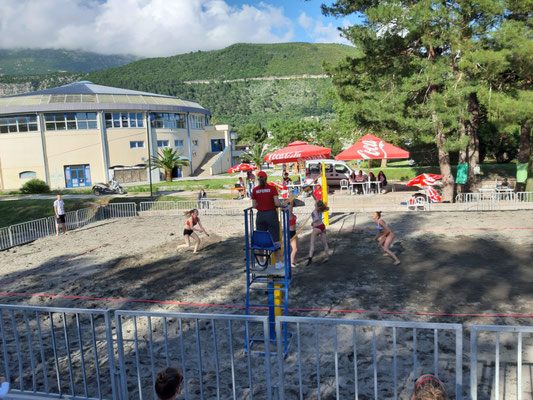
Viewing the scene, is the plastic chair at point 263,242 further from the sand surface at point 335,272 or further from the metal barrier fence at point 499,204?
the metal barrier fence at point 499,204

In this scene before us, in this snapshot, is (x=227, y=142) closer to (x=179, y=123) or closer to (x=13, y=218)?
(x=179, y=123)

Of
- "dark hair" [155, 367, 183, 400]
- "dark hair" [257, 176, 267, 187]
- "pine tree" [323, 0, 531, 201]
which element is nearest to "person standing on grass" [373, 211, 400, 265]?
"dark hair" [257, 176, 267, 187]

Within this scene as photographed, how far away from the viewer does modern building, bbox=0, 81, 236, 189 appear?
41.3 metres

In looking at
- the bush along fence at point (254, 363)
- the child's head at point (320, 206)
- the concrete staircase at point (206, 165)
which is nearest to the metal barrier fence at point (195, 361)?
the bush along fence at point (254, 363)

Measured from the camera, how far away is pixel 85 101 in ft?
143

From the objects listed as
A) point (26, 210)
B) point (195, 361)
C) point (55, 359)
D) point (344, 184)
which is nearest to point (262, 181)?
point (195, 361)

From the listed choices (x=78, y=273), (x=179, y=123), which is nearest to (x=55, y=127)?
(x=179, y=123)

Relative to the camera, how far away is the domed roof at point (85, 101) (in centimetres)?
4119

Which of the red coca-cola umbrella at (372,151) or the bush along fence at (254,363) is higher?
the red coca-cola umbrella at (372,151)

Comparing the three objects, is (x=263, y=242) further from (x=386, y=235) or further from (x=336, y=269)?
(x=386, y=235)

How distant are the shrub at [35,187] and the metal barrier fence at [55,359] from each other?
110ft

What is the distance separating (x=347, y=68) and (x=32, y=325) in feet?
63.1

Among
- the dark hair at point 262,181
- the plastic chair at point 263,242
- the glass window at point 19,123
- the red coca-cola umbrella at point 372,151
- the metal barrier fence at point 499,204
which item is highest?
the glass window at point 19,123

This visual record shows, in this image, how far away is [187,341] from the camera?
683cm
